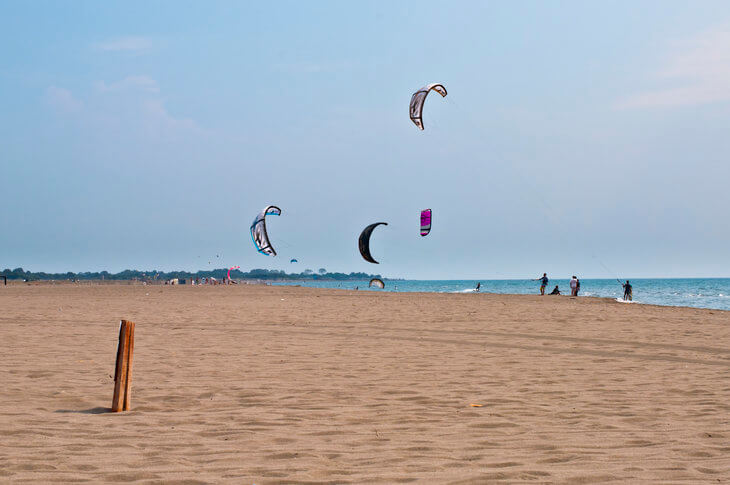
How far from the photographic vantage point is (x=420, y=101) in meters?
23.7

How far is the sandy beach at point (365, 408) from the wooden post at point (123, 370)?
0.63 ft

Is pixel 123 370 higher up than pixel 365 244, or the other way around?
pixel 365 244

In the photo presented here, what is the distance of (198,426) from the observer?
559 centimetres

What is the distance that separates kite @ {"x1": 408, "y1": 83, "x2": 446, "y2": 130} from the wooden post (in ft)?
59.9

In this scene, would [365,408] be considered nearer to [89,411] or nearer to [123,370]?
[123,370]

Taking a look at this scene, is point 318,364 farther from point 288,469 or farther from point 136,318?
point 136,318

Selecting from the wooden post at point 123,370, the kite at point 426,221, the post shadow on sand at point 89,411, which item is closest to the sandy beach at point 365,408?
the post shadow on sand at point 89,411

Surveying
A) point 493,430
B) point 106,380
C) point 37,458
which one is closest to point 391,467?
point 493,430

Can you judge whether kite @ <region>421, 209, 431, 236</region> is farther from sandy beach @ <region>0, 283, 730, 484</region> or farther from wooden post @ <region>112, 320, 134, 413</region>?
wooden post @ <region>112, 320, 134, 413</region>

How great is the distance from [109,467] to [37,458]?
598 millimetres

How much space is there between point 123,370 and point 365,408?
2.42m

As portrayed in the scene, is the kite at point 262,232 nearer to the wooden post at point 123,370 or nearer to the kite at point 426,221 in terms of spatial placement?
the kite at point 426,221

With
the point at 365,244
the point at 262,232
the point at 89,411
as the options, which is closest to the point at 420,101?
the point at 365,244

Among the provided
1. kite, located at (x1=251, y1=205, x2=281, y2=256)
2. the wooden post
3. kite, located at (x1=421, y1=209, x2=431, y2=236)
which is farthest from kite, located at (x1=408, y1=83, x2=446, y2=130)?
the wooden post
